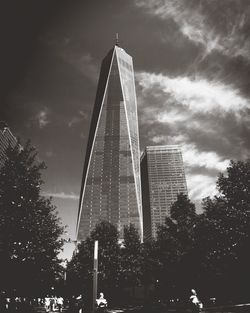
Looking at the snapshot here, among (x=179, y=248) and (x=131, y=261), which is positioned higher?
Answer: (x=179, y=248)

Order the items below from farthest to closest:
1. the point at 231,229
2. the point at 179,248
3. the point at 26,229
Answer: the point at 179,248
the point at 231,229
the point at 26,229

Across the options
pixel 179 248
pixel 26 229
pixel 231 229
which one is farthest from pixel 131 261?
pixel 26 229

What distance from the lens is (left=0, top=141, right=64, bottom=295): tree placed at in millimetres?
18078

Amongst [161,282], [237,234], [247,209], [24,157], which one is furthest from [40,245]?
[161,282]

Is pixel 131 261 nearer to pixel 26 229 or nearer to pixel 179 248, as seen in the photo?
pixel 179 248

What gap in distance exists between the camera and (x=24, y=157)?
21828mm

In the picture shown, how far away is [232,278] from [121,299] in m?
20.7

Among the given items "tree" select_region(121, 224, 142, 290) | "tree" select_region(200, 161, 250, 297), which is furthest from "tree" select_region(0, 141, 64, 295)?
"tree" select_region(121, 224, 142, 290)

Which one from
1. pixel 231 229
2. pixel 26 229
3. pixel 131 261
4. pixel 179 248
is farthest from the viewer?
pixel 131 261

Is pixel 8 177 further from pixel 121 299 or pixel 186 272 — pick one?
pixel 121 299

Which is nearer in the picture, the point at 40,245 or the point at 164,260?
the point at 40,245

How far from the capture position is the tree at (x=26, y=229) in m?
18.1

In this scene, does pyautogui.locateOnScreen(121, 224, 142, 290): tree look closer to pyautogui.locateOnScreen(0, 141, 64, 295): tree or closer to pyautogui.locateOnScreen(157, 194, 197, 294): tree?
pyautogui.locateOnScreen(157, 194, 197, 294): tree

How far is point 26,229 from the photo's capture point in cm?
1897
